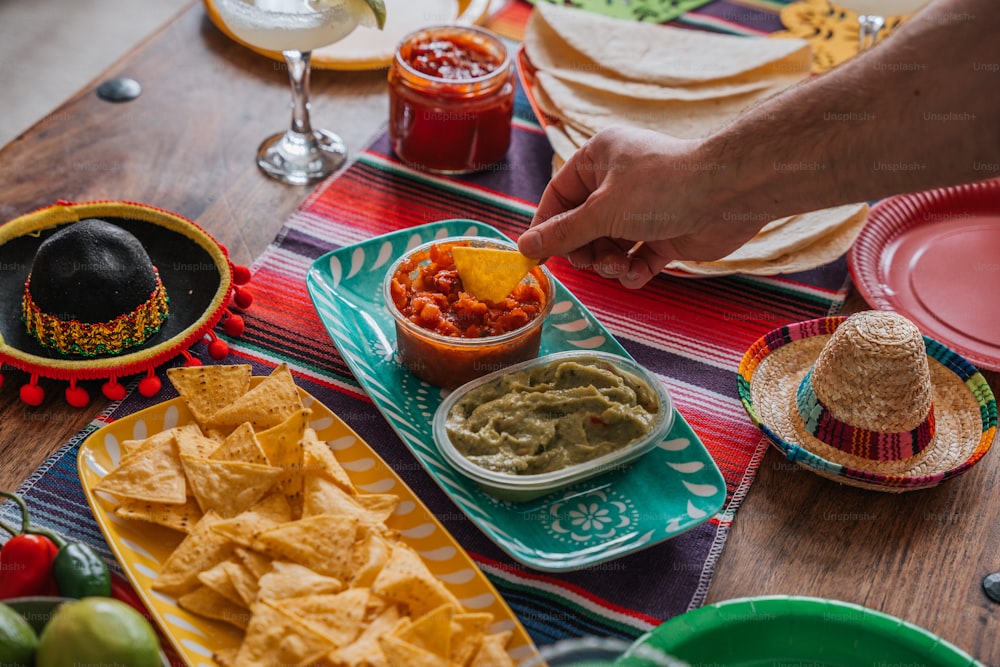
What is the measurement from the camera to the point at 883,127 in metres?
1.89

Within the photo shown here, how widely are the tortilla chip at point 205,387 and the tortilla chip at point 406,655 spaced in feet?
2.41

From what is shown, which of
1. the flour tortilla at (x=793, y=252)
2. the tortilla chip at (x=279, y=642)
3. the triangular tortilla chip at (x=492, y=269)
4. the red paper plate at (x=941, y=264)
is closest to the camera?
the tortilla chip at (x=279, y=642)

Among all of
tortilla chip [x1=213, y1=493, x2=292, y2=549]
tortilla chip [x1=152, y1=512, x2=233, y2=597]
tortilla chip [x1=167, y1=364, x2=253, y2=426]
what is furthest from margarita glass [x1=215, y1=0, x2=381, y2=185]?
tortilla chip [x1=152, y1=512, x2=233, y2=597]

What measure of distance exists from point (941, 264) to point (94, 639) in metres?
2.36

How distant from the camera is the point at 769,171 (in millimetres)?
2023

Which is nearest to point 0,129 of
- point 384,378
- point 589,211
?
point 384,378

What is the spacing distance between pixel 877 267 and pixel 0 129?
398 cm

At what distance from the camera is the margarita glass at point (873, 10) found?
304cm

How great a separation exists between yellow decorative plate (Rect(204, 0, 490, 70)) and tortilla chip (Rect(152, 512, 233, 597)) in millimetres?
2027

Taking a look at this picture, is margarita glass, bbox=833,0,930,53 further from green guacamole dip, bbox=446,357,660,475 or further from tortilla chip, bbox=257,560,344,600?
tortilla chip, bbox=257,560,344,600

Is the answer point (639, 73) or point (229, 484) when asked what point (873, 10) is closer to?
point (639, 73)

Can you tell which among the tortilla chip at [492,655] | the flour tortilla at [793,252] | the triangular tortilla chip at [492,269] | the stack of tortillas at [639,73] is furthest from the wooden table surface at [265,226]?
the triangular tortilla chip at [492,269]

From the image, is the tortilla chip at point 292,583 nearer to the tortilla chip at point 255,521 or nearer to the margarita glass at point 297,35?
the tortilla chip at point 255,521

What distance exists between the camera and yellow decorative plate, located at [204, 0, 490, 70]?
11.0 feet
